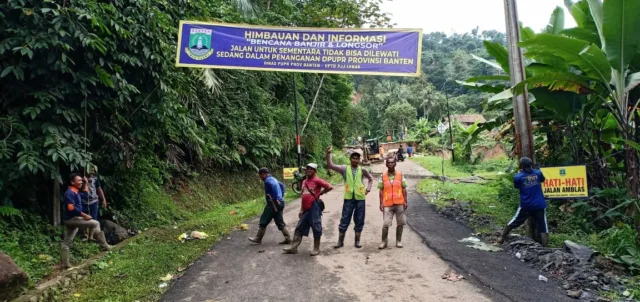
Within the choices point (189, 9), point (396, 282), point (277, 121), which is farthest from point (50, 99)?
point (277, 121)

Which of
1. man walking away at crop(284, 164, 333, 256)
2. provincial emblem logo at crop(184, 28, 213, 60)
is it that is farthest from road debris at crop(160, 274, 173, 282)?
provincial emblem logo at crop(184, 28, 213, 60)

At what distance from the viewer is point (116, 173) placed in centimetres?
852

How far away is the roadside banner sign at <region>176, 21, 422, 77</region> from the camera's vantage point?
8016 millimetres

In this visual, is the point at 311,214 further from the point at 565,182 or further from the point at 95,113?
the point at 565,182

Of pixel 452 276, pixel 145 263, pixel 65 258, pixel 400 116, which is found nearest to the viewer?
pixel 452 276

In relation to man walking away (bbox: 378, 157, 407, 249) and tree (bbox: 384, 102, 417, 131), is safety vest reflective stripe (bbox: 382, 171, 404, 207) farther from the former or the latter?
tree (bbox: 384, 102, 417, 131)

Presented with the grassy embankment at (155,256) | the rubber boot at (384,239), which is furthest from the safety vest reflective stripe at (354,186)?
the grassy embankment at (155,256)

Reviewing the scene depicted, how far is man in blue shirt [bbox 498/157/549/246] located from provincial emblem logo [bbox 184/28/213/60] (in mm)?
5978

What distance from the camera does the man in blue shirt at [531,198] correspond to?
262 inches

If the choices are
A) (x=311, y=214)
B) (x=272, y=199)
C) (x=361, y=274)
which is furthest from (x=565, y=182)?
(x=272, y=199)

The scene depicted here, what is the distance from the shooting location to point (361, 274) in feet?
18.4

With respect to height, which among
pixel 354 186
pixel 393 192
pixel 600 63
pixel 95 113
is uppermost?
pixel 600 63

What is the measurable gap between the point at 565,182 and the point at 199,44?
695 cm

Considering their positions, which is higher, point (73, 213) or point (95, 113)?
point (95, 113)
